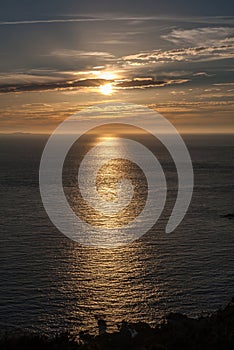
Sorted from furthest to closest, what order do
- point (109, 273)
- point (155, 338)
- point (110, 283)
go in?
1. point (109, 273)
2. point (110, 283)
3. point (155, 338)

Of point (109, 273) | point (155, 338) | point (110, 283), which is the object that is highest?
point (109, 273)

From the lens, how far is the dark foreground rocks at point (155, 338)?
31403 mm

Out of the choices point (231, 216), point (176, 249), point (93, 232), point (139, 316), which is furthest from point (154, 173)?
point (139, 316)

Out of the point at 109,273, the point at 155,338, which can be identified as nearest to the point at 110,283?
the point at 109,273

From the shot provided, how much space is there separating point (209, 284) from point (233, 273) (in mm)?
4687

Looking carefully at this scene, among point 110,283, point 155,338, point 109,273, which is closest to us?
point 155,338

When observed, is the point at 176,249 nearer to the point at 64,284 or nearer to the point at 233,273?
the point at 233,273

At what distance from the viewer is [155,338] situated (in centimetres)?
3384

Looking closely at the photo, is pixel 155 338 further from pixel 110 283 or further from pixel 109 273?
pixel 109 273

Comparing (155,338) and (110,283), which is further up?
(110,283)

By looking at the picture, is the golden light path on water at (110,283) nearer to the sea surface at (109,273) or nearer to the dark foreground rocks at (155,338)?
the sea surface at (109,273)

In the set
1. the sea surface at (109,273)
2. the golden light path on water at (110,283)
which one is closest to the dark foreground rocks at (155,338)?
the sea surface at (109,273)

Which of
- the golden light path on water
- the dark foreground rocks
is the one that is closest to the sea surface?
the golden light path on water

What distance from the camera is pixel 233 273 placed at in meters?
50.8
